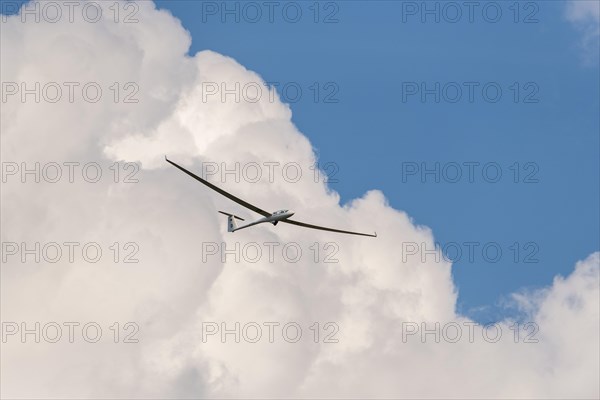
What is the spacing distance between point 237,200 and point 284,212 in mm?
8154

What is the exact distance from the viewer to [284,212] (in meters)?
173

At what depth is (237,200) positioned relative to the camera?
563 ft
